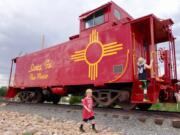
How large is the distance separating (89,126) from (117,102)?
8.84 ft

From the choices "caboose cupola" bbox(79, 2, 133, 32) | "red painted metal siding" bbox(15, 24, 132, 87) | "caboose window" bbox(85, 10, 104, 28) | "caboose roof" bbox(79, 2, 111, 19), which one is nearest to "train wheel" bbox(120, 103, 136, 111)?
"red painted metal siding" bbox(15, 24, 132, 87)

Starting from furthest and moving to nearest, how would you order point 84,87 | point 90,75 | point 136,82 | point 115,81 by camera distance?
point 84,87
point 90,75
point 115,81
point 136,82

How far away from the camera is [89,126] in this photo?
6184 millimetres

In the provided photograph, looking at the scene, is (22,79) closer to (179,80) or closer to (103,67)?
(103,67)

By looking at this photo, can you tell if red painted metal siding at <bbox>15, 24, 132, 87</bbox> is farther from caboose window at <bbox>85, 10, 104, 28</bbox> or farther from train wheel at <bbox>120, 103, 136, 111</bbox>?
train wheel at <bbox>120, 103, 136, 111</bbox>

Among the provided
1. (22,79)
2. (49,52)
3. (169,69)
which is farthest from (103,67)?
(22,79)

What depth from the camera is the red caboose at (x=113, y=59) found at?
26.5 feet

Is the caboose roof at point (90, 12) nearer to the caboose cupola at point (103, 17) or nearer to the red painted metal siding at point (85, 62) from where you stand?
the caboose cupola at point (103, 17)

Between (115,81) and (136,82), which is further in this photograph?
(115,81)

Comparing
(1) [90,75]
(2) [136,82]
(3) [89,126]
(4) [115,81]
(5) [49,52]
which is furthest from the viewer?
(5) [49,52]

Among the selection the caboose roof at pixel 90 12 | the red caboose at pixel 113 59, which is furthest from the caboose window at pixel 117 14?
the caboose roof at pixel 90 12

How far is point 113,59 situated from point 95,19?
242 cm

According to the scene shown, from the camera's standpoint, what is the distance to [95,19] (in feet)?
33.2

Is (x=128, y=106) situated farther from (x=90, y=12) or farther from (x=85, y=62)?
(x=90, y=12)
